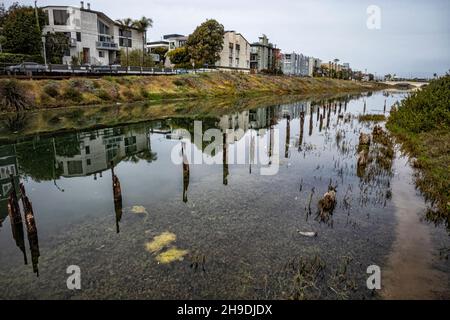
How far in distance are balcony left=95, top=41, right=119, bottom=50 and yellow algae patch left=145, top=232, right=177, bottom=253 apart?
66851mm

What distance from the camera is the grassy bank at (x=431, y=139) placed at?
49.3ft

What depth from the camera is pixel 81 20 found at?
6369 cm

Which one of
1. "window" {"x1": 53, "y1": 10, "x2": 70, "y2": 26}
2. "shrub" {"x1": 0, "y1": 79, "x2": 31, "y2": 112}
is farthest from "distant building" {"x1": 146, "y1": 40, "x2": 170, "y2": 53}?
"shrub" {"x1": 0, "y1": 79, "x2": 31, "y2": 112}

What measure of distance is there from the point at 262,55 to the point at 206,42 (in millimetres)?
45636

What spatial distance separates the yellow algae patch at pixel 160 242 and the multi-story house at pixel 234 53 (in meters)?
83.6

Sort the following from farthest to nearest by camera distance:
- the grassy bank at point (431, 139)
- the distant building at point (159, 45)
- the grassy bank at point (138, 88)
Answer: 1. the distant building at point (159, 45)
2. the grassy bank at point (138, 88)
3. the grassy bank at point (431, 139)

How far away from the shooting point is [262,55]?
12219 cm

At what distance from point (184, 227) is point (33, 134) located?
22283mm

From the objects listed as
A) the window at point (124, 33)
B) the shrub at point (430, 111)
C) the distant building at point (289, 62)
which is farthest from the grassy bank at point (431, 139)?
the distant building at point (289, 62)

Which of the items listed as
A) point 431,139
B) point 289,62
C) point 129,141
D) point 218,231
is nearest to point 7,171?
point 129,141

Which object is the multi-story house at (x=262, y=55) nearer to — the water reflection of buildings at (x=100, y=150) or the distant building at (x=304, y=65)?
the distant building at (x=304, y=65)

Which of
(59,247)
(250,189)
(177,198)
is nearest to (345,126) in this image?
(250,189)

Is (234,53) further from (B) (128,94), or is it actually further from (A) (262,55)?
(B) (128,94)

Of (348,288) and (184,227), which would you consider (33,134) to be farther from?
(348,288)
